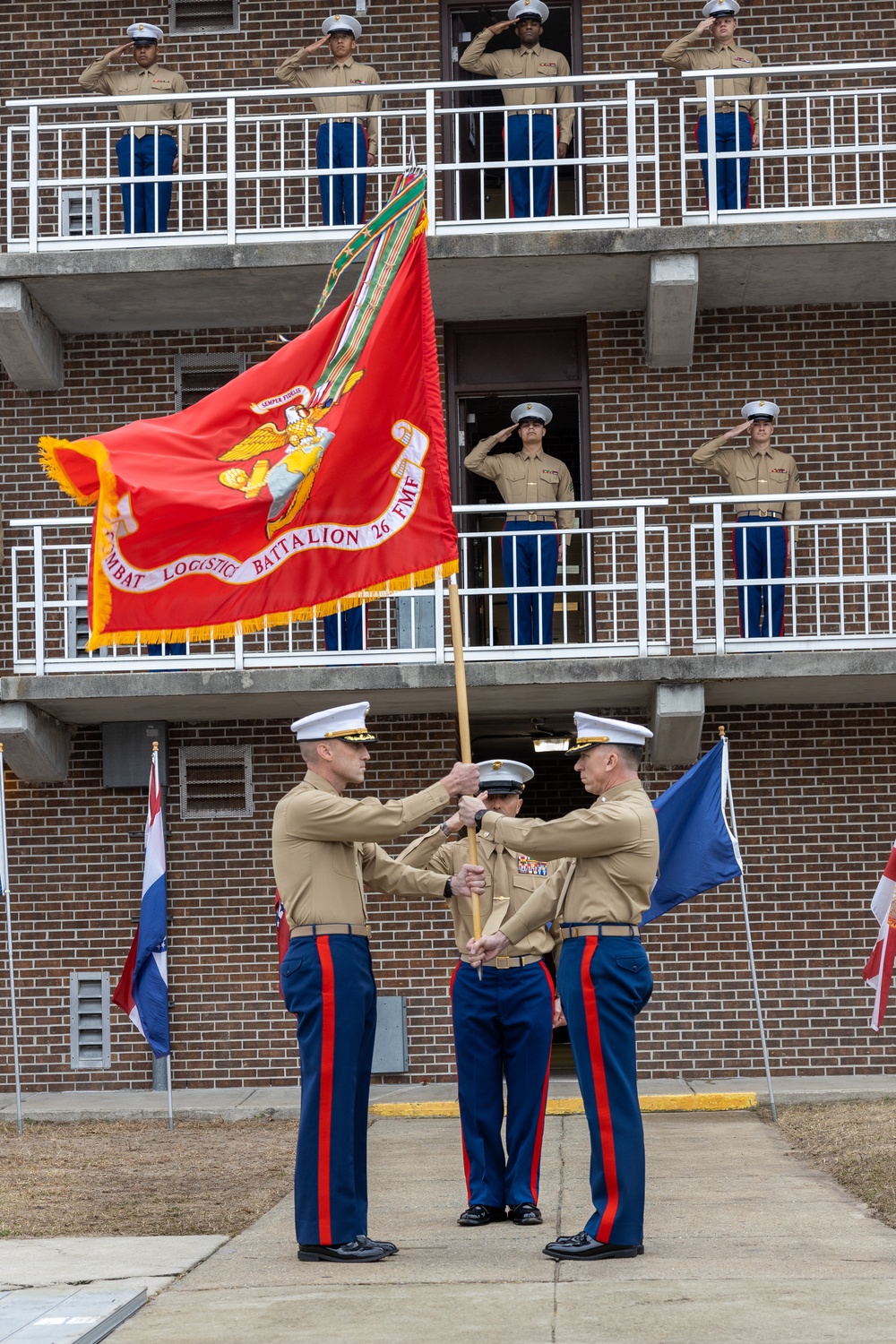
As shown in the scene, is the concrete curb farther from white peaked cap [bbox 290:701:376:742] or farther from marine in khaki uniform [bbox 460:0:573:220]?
marine in khaki uniform [bbox 460:0:573:220]

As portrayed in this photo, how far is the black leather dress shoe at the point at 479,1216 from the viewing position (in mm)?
6996

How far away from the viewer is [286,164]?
48.0 feet

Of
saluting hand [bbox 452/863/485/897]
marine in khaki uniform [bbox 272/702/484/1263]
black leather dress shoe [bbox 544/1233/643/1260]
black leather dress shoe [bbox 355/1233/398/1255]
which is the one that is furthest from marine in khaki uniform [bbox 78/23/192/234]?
black leather dress shoe [bbox 544/1233/643/1260]

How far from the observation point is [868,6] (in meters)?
14.3

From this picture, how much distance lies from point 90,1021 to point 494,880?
7.01 m

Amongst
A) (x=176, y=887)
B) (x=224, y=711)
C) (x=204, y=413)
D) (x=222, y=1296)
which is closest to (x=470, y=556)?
(x=224, y=711)

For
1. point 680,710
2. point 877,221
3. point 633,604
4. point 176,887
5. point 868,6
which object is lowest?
point 176,887

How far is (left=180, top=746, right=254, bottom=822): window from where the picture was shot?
14.0 metres

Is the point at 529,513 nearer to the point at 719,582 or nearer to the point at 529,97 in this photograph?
the point at 719,582

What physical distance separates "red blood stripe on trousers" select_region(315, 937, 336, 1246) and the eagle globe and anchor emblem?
5.55 feet

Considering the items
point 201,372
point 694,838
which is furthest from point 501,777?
point 201,372

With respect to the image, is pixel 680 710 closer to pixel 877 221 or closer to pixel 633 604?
pixel 633 604

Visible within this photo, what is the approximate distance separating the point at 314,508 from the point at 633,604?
7312 mm

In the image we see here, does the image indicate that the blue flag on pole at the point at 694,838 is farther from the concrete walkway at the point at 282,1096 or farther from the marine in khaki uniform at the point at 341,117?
the marine in khaki uniform at the point at 341,117
